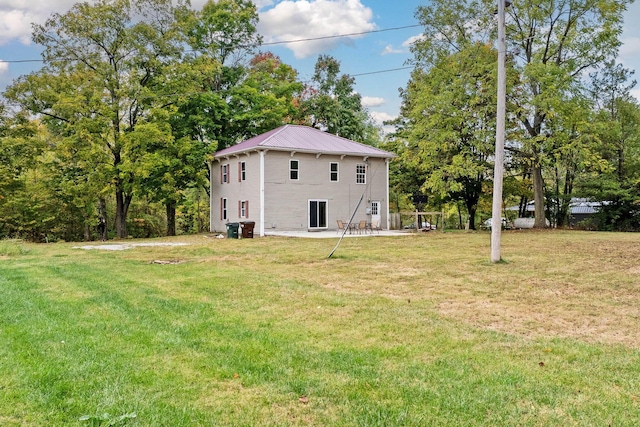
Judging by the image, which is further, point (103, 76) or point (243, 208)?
point (243, 208)

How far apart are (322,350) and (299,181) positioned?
1936cm

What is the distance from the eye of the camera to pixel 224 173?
87.0ft

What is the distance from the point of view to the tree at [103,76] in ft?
75.8

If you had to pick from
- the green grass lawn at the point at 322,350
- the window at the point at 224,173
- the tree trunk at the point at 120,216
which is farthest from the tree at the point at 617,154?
the tree trunk at the point at 120,216

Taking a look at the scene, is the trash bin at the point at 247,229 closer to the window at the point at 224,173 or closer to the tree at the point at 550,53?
the window at the point at 224,173

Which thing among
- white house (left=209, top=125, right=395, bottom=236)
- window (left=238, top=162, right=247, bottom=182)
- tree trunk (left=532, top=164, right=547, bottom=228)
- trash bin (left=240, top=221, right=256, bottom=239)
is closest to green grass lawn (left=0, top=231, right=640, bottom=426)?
trash bin (left=240, top=221, right=256, bottom=239)

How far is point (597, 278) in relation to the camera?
26.4ft

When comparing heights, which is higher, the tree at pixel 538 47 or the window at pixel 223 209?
the tree at pixel 538 47

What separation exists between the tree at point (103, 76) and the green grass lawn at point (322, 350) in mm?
16555

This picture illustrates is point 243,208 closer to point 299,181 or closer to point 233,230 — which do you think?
point 299,181

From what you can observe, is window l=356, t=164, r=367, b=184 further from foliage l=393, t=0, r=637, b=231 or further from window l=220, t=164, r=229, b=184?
window l=220, t=164, r=229, b=184

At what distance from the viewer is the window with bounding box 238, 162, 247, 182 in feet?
78.6

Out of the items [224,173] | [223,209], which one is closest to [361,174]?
[224,173]

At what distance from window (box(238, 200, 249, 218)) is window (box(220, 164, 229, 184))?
2.44 meters
